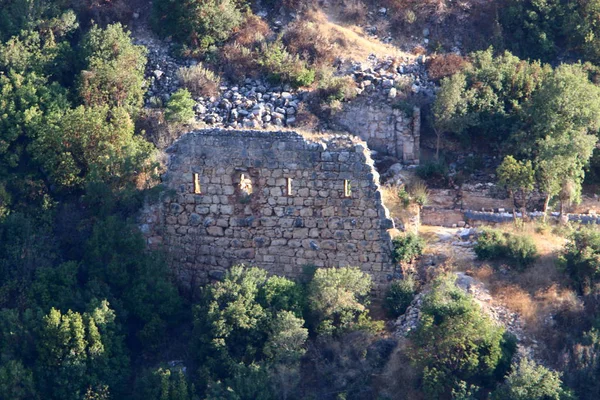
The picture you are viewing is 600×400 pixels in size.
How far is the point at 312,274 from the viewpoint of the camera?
2328cm

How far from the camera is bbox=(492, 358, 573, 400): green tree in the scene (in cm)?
2011

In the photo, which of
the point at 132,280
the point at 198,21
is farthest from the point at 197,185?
the point at 198,21

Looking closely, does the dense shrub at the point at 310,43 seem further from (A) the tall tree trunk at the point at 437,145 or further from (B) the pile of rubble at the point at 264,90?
(A) the tall tree trunk at the point at 437,145

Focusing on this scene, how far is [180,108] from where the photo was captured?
27.5 m

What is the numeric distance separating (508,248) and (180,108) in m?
7.86

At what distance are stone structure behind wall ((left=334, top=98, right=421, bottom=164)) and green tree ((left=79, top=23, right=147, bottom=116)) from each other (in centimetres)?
427

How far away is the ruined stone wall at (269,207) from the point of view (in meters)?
23.0

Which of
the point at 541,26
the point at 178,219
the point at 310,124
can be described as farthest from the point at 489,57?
the point at 178,219

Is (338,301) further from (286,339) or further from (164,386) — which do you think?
(164,386)

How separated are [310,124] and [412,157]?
2.22 meters

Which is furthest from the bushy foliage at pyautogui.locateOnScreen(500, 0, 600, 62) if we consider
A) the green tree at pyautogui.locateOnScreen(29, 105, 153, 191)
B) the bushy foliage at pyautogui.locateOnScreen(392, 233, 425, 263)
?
the green tree at pyautogui.locateOnScreen(29, 105, 153, 191)

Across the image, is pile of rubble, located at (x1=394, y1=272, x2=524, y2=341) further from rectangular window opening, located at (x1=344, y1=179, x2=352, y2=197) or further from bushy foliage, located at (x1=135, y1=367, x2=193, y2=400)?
bushy foliage, located at (x1=135, y1=367, x2=193, y2=400)

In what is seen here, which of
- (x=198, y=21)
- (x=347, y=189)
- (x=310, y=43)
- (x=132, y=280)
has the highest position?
(x=198, y=21)

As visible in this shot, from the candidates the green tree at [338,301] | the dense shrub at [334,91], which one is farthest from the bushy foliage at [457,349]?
the dense shrub at [334,91]
